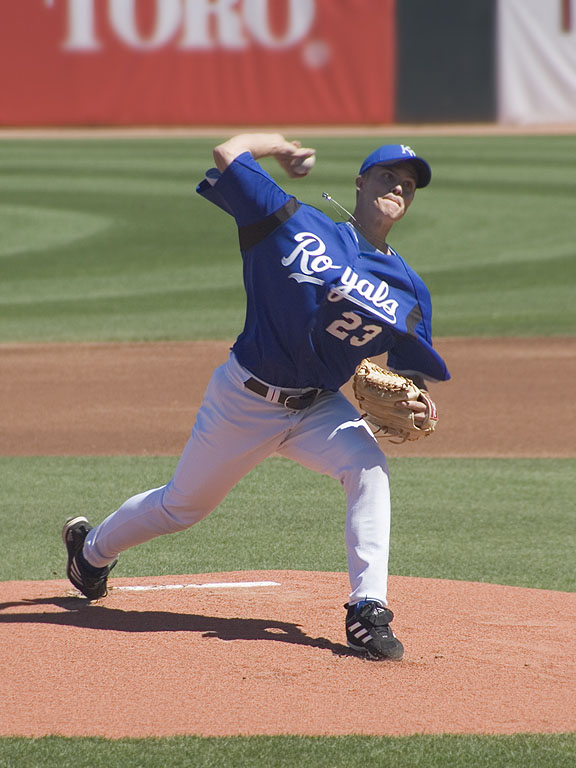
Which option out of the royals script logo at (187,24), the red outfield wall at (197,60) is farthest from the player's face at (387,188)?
the royals script logo at (187,24)

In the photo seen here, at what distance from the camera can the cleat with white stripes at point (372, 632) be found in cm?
434

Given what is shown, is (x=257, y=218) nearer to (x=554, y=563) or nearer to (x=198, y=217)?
(x=554, y=563)

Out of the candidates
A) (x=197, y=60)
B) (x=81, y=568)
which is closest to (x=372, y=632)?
(x=81, y=568)

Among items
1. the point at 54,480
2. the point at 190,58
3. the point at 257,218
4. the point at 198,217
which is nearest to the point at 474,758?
the point at 257,218

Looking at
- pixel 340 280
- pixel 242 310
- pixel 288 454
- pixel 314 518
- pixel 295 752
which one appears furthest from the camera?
pixel 242 310

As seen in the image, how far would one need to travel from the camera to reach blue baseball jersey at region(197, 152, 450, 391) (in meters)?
4.34

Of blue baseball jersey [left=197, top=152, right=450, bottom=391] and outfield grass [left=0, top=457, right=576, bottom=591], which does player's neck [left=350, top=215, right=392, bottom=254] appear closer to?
blue baseball jersey [left=197, top=152, right=450, bottom=391]

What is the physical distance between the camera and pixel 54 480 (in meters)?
7.63

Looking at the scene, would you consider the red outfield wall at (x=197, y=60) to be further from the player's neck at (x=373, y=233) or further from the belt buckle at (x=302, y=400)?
the belt buckle at (x=302, y=400)

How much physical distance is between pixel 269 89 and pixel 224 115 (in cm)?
129

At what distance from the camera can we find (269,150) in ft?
14.8

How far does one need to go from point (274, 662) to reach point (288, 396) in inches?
36.3

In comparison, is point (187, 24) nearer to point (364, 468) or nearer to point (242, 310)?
point (242, 310)

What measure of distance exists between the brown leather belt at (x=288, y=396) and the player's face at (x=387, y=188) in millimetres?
684
